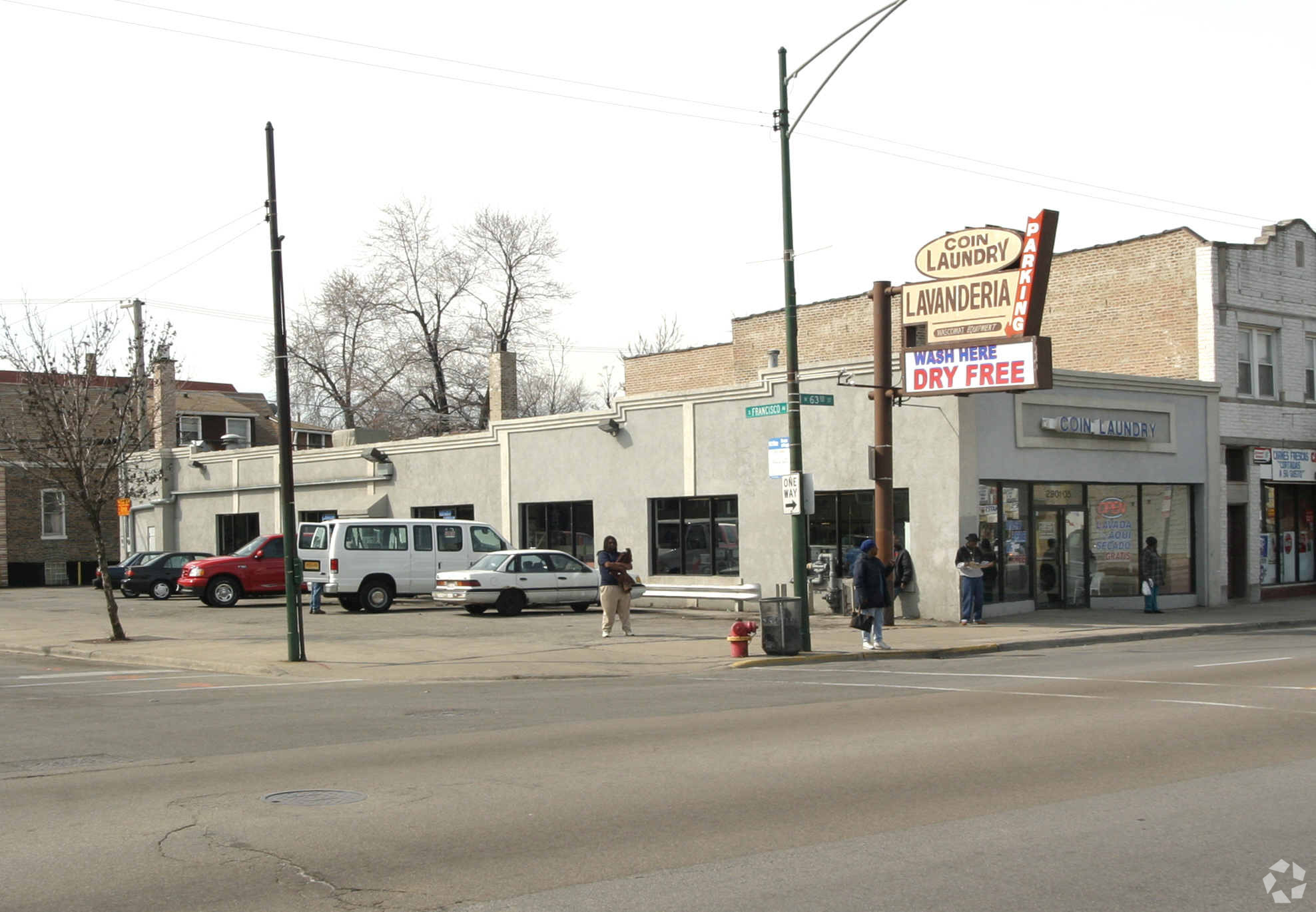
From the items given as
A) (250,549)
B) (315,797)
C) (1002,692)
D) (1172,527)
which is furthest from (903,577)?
(315,797)

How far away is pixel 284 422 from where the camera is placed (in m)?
18.8

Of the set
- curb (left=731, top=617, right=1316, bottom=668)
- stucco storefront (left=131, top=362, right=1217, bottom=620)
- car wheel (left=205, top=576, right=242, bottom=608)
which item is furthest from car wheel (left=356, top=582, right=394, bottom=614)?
curb (left=731, top=617, right=1316, bottom=668)

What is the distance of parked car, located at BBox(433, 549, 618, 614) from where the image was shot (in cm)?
2681

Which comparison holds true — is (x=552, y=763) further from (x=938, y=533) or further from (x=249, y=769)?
(x=938, y=533)

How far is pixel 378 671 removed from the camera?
1783 centimetres

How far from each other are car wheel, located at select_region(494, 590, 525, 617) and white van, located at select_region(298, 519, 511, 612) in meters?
2.48

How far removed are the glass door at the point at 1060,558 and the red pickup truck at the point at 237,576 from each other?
58.7 ft

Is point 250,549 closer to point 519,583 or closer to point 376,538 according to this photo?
point 376,538

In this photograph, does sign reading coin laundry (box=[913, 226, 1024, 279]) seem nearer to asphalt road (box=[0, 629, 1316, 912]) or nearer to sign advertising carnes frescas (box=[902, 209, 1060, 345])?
sign advertising carnes frescas (box=[902, 209, 1060, 345])

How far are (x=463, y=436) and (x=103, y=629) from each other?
12.3 m

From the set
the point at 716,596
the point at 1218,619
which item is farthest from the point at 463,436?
the point at 1218,619

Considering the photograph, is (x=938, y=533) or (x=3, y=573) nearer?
(x=938, y=533)

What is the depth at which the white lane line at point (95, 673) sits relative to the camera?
17.7 meters

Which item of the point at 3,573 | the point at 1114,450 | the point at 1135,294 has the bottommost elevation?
the point at 3,573
